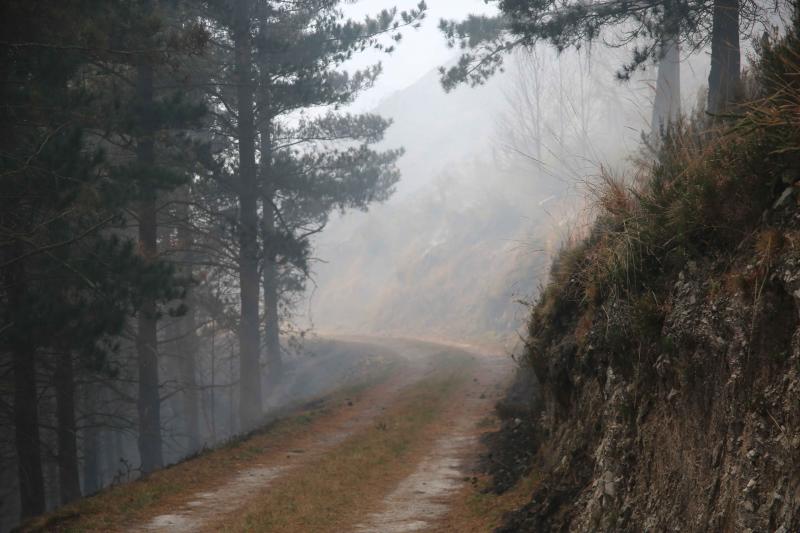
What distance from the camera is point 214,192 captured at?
1016 inches

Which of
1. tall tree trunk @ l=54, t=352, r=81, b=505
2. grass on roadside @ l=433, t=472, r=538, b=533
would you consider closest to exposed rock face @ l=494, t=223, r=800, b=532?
grass on roadside @ l=433, t=472, r=538, b=533

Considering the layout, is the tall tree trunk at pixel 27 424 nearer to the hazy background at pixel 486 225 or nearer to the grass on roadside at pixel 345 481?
the grass on roadside at pixel 345 481

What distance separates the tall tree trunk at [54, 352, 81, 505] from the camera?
16547 millimetres

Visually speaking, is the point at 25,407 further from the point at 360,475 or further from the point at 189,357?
the point at 189,357

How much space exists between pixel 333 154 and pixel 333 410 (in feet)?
42.8

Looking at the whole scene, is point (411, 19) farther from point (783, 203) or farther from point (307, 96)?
point (783, 203)

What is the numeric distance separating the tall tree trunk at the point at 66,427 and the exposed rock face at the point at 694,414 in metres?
12.6

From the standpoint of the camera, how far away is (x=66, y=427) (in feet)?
54.1

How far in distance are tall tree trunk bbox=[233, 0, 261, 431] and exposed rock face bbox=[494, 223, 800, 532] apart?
60.4 ft

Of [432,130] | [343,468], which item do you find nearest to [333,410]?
[343,468]

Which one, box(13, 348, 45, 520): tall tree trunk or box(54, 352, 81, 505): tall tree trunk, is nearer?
box(13, 348, 45, 520): tall tree trunk

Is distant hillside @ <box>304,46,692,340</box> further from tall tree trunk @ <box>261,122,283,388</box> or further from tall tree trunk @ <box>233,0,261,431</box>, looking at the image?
tall tree trunk @ <box>233,0,261,431</box>

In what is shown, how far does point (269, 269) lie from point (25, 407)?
17.5 meters

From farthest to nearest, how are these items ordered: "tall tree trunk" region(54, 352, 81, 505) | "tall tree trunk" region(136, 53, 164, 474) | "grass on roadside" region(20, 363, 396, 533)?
1. "tall tree trunk" region(136, 53, 164, 474)
2. "tall tree trunk" region(54, 352, 81, 505)
3. "grass on roadside" region(20, 363, 396, 533)
